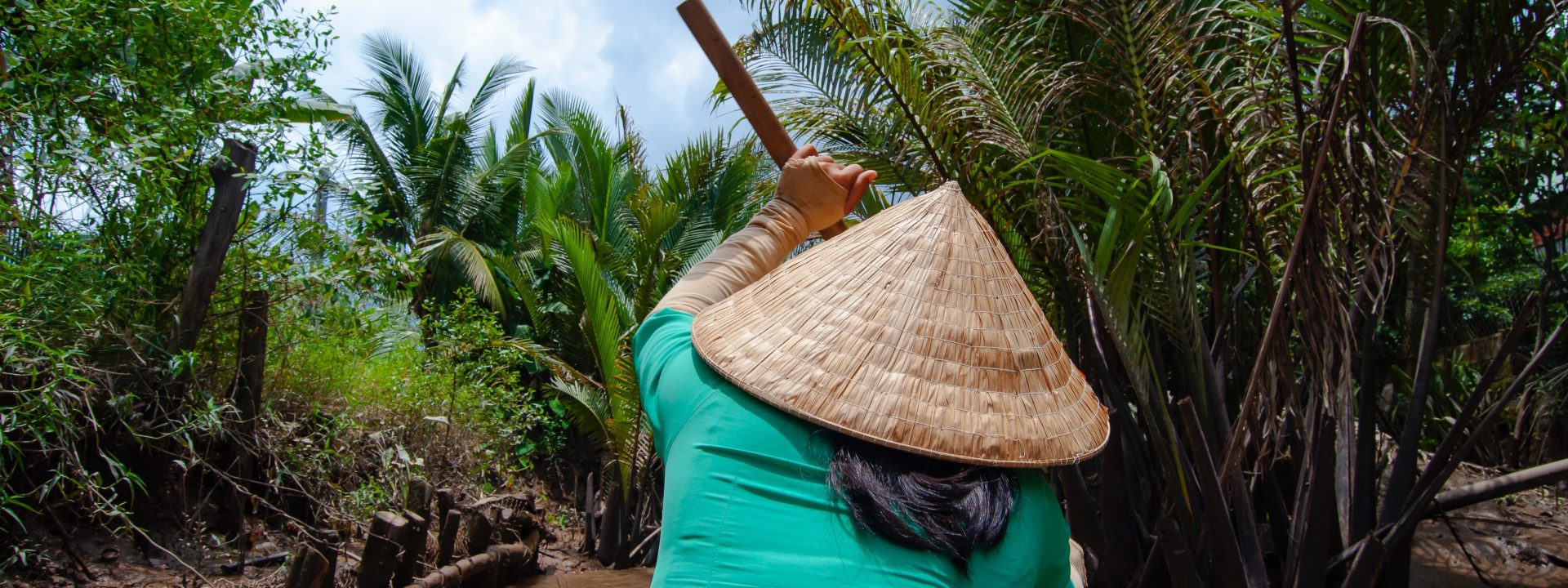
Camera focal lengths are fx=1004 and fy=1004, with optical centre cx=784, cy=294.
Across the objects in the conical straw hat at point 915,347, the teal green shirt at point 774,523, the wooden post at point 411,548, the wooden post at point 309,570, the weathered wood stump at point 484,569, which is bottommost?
the weathered wood stump at point 484,569

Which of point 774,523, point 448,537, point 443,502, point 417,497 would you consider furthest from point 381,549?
point 774,523

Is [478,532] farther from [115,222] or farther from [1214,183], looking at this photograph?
[1214,183]

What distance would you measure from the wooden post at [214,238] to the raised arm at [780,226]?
290 centimetres

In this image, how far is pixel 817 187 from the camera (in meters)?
1.90

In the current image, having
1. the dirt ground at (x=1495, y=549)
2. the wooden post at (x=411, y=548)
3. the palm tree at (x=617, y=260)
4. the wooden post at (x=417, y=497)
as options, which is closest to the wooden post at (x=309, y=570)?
the wooden post at (x=411, y=548)

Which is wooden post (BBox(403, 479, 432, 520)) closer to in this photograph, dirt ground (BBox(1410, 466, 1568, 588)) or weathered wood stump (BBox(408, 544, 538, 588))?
weathered wood stump (BBox(408, 544, 538, 588))

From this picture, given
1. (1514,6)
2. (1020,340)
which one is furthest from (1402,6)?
(1020,340)

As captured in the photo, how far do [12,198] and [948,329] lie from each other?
3.44 metres

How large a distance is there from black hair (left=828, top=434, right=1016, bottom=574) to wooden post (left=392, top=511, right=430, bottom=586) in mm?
3705

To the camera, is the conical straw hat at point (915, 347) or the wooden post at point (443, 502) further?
the wooden post at point (443, 502)

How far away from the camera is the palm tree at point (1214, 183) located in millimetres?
3289

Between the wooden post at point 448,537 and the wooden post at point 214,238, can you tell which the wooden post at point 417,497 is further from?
the wooden post at point 214,238

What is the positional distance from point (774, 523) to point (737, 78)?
3.26 ft

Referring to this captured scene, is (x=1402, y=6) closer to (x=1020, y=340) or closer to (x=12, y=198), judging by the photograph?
(x=1020, y=340)
